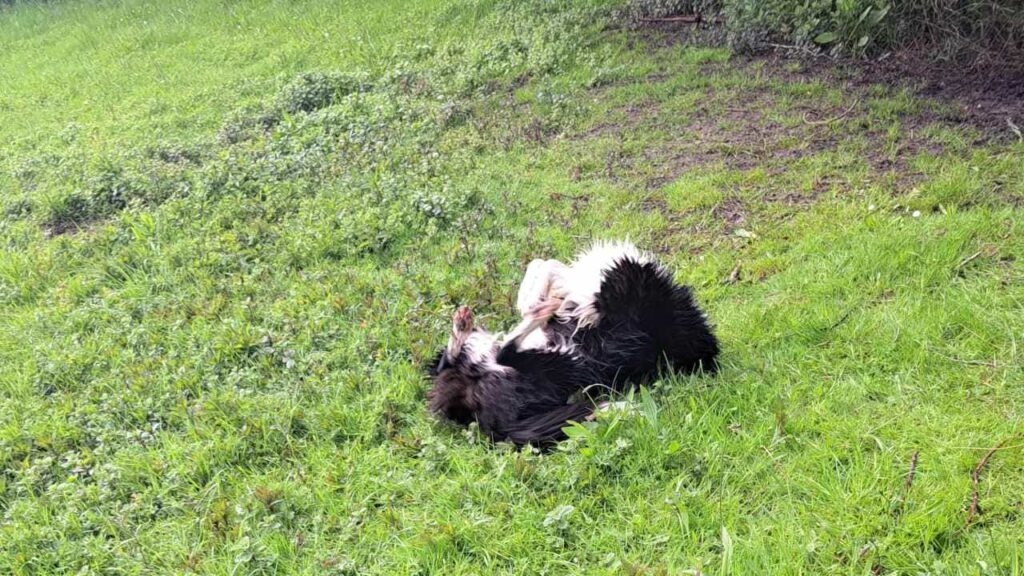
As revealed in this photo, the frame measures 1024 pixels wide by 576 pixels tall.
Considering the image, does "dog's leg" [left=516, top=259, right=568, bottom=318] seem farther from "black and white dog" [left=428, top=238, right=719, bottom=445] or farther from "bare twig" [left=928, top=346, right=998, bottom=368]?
"bare twig" [left=928, top=346, right=998, bottom=368]

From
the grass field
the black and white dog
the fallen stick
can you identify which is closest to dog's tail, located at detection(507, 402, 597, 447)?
the black and white dog

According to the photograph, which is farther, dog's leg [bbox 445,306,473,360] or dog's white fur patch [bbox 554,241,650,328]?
dog's leg [bbox 445,306,473,360]

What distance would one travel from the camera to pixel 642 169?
5.50 m

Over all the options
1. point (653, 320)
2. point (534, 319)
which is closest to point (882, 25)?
point (653, 320)

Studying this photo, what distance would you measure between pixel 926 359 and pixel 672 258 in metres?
1.61

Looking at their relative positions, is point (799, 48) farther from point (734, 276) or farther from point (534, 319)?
point (534, 319)

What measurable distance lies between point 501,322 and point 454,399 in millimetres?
787

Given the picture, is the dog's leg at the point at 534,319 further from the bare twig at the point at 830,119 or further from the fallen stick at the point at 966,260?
the bare twig at the point at 830,119

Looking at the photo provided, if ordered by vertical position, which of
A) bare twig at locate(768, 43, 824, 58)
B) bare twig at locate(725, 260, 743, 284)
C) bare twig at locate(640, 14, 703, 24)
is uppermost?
bare twig at locate(640, 14, 703, 24)

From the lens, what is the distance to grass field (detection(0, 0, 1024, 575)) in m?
2.56

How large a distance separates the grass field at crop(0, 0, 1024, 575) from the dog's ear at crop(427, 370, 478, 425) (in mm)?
90

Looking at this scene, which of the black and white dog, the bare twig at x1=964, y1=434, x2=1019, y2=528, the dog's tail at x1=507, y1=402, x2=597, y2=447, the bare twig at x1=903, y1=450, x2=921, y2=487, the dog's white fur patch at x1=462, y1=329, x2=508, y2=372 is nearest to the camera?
the bare twig at x1=964, y1=434, x2=1019, y2=528

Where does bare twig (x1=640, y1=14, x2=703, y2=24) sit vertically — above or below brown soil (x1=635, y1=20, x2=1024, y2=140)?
above

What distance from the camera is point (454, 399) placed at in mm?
3178
